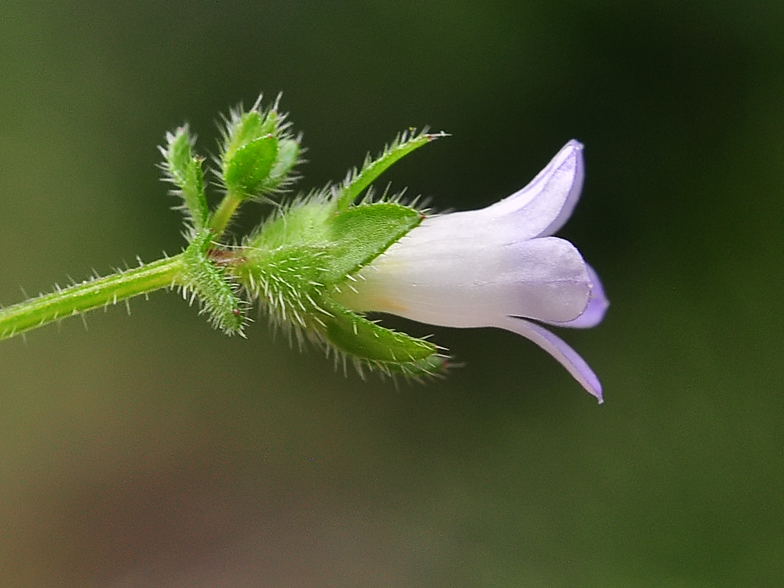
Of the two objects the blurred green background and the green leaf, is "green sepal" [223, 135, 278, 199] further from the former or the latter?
the blurred green background

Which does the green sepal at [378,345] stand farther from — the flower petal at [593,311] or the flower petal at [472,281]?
the flower petal at [593,311]

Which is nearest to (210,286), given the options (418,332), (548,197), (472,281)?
(472,281)

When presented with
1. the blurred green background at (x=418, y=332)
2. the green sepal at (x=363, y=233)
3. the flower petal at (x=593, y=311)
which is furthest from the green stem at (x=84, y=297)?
the blurred green background at (x=418, y=332)

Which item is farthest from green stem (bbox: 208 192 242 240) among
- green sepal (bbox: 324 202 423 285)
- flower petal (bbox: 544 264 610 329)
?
flower petal (bbox: 544 264 610 329)

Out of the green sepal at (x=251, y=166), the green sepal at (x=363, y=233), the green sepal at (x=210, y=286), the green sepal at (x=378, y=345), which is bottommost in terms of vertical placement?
the green sepal at (x=378, y=345)

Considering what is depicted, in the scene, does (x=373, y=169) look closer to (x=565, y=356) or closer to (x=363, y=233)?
(x=363, y=233)
